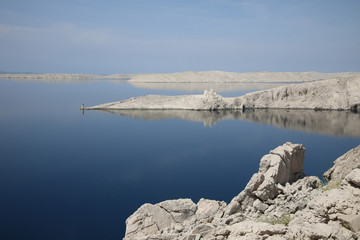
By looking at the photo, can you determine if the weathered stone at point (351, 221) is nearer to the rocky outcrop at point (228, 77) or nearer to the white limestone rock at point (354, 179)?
the white limestone rock at point (354, 179)

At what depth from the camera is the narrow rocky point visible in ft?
23.5

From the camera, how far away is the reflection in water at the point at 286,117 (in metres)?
36.9

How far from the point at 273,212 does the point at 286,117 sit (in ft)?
122

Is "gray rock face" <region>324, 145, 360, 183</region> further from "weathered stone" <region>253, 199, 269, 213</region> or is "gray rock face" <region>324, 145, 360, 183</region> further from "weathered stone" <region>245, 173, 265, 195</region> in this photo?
"weathered stone" <region>253, 199, 269, 213</region>

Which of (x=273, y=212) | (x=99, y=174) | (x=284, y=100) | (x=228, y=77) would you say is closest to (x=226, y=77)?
(x=228, y=77)

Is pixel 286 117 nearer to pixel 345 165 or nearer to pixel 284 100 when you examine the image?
pixel 284 100

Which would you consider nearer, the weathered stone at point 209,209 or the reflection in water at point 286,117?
the weathered stone at point 209,209

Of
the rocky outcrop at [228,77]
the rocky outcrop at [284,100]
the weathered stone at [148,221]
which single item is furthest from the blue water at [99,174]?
the rocky outcrop at [228,77]

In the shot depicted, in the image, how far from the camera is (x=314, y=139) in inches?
1220

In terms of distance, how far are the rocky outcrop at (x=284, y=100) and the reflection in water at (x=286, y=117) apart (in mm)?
1890

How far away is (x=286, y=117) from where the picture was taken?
149 feet

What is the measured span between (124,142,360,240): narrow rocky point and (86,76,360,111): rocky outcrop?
39325 millimetres

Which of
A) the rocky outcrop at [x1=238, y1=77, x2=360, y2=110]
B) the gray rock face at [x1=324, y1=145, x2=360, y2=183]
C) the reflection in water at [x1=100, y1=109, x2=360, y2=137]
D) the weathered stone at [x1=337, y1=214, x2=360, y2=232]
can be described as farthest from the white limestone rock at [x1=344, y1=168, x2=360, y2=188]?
the rocky outcrop at [x1=238, y1=77, x2=360, y2=110]

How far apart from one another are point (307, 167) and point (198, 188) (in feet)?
25.1
